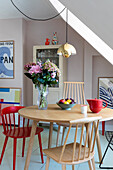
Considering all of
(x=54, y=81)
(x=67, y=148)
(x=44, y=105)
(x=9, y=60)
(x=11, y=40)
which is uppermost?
(x=11, y=40)

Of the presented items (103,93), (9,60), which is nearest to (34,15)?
(9,60)

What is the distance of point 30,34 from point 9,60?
0.86 meters

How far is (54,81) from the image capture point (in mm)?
2117

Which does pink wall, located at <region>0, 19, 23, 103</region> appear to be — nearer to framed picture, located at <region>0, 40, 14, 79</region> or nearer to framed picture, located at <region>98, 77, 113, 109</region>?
framed picture, located at <region>0, 40, 14, 79</region>

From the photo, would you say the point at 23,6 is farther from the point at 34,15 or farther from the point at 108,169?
the point at 108,169

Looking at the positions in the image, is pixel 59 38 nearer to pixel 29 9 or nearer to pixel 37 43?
pixel 37 43

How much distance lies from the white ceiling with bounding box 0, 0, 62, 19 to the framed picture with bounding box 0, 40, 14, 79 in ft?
2.14

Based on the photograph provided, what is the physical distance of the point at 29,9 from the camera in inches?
143

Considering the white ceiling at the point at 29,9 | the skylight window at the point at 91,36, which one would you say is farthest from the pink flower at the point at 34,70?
the white ceiling at the point at 29,9

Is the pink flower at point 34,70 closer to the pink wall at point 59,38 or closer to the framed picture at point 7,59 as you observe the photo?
the pink wall at point 59,38

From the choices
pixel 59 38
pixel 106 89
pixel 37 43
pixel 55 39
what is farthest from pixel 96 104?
pixel 37 43

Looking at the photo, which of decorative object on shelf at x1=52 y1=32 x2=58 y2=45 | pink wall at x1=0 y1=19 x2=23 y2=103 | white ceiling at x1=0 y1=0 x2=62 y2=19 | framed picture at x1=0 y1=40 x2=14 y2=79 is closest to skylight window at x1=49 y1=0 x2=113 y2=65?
white ceiling at x1=0 y1=0 x2=62 y2=19

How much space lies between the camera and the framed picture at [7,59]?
4.23 m

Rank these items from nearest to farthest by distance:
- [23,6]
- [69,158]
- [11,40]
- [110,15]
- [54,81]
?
[110,15]
[69,158]
[54,81]
[23,6]
[11,40]
